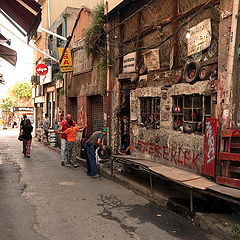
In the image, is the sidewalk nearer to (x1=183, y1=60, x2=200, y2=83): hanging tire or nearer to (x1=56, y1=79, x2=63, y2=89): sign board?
(x1=183, y1=60, x2=200, y2=83): hanging tire

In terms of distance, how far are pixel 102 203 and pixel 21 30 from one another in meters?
5.70

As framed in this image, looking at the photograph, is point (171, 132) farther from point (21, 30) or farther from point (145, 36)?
point (21, 30)

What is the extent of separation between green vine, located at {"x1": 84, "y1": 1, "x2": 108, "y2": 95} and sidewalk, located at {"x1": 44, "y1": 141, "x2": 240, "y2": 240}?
14.3 ft

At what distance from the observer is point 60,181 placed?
805cm

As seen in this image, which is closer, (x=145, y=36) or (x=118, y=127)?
(x=145, y=36)

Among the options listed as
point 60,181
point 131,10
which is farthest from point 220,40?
point 60,181

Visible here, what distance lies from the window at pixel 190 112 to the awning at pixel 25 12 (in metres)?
4.03

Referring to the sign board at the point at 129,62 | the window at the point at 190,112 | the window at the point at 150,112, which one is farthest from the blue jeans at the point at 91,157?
the sign board at the point at 129,62

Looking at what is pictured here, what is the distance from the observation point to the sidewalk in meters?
4.32

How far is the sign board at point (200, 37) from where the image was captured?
609 centimetres

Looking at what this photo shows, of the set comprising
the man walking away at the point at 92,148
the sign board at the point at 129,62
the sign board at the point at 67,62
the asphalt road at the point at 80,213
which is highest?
the sign board at the point at 67,62

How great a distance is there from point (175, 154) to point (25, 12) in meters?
5.16

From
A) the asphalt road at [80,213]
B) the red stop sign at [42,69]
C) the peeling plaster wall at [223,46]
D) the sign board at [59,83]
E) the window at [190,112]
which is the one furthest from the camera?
the red stop sign at [42,69]

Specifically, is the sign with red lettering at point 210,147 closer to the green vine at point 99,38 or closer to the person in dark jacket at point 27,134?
the green vine at point 99,38
